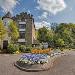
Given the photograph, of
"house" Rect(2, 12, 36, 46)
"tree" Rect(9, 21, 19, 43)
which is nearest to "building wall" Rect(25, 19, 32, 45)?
"house" Rect(2, 12, 36, 46)

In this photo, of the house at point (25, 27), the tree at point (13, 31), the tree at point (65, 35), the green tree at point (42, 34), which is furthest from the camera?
the tree at point (65, 35)

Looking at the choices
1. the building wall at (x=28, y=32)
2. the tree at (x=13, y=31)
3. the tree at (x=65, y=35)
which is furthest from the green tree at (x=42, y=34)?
the tree at (x=13, y=31)

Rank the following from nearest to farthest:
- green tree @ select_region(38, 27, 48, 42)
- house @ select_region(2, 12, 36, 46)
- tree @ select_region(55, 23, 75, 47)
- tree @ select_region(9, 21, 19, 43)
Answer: tree @ select_region(9, 21, 19, 43) → house @ select_region(2, 12, 36, 46) → green tree @ select_region(38, 27, 48, 42) → tree @ select_region(55, 23, 75, 47)

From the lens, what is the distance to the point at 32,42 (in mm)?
64125

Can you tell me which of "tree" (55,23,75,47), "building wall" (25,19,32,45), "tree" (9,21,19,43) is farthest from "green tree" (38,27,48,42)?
"tree" (9,21,19,43)

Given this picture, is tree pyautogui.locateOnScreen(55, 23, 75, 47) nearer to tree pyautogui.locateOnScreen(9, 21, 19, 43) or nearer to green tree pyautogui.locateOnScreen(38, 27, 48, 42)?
green tree pyautogui.locateOnScreen(38, 27, 48, 42)

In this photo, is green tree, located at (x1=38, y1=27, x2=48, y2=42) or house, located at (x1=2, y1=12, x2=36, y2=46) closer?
house, located at (x1=2, y1=12, x2=36, y2=46)

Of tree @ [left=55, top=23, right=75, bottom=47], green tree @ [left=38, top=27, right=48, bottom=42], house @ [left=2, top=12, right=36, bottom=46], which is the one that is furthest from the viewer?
tree @ [left=55, top=23, right=75, bottom=47]

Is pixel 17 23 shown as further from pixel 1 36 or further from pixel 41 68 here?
pixel 41 68

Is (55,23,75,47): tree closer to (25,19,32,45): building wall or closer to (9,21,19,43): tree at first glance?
(25,19,32,45): building wall

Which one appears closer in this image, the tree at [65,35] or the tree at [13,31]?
the tree at [13,31]

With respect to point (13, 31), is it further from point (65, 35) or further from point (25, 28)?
point (65, 35)

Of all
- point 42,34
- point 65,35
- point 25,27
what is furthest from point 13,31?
point 65,35

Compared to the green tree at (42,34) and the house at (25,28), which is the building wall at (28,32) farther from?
the green tree at (42,34)
